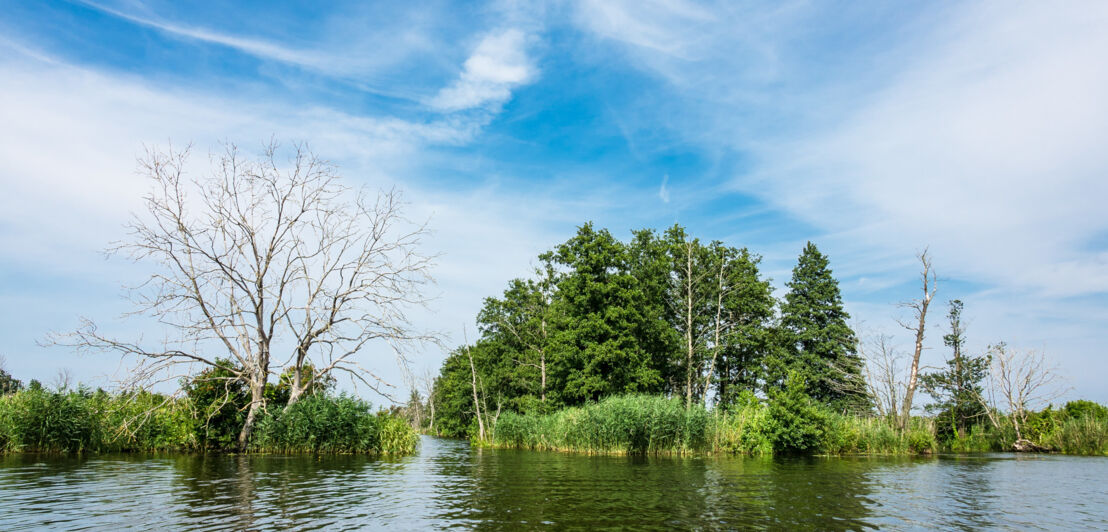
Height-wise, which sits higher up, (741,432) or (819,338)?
(819,338)

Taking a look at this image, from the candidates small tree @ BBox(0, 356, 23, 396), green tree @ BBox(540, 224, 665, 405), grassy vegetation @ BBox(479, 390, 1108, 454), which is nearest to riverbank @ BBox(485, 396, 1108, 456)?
grassy vegetation @ BBox(479, 390, 1108, 454)

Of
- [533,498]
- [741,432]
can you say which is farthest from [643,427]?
[533,498]

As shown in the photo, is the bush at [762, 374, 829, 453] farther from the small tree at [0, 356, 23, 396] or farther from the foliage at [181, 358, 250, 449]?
the small tree at [0, 356, 23, 396]

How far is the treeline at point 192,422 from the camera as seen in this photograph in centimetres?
2462

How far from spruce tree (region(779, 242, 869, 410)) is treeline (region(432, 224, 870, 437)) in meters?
0.11

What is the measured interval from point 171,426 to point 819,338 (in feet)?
158

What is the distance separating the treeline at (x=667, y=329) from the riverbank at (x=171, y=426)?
640 inches

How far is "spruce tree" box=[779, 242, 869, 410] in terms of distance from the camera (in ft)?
161

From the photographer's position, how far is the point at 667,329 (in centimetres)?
4956

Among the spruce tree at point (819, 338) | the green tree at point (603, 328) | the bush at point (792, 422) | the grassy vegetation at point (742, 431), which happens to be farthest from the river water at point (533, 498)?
the spruce tree at point (819, 338)

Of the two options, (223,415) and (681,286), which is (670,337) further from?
(223,415)

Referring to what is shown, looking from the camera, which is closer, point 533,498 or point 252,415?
point 533,498

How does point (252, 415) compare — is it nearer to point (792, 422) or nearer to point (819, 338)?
point (792, 422)

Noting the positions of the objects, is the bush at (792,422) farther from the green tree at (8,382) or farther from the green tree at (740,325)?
the green tree at (8,382)
